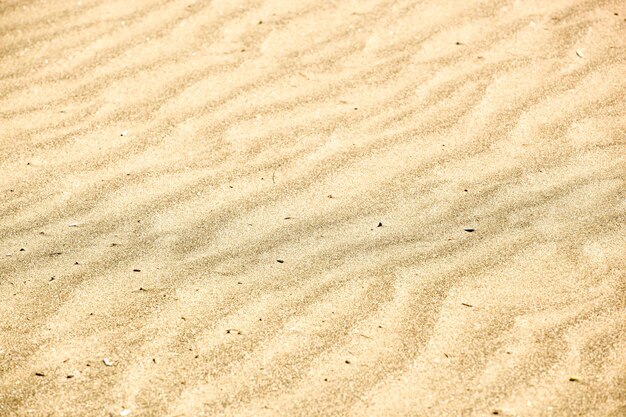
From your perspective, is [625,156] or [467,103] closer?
[625,156]

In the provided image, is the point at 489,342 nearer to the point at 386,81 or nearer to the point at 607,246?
the point at 607,246

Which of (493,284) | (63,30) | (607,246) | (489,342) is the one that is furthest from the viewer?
(63,30)

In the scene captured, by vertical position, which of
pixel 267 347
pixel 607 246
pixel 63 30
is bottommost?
pixel 607 246

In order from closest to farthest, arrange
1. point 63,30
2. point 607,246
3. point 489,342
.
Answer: point 489,342
point 607,246
point 63,30

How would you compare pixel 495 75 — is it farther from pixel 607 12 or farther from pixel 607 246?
pixel 607 246

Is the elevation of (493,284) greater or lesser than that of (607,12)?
lesser

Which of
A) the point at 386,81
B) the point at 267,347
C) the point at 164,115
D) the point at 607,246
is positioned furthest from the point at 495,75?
the point at 267,347
